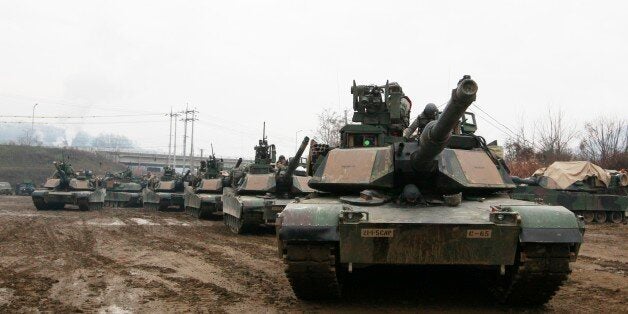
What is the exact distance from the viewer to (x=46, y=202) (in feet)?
94.6

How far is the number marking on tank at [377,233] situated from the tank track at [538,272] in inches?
53.5

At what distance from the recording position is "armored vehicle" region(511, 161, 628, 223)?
2405cm

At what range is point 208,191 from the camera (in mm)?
24906

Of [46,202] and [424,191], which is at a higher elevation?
[424,191]

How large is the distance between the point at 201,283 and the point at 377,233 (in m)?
3.10

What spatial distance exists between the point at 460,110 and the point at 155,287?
4.63 m

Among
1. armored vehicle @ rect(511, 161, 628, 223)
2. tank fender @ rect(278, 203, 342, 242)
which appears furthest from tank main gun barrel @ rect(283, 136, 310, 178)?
armored vehicle @ rect(511, 161, 628, 223)

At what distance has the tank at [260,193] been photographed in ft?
53.5

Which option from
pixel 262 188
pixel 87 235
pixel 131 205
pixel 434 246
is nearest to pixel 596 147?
pixel 131 205

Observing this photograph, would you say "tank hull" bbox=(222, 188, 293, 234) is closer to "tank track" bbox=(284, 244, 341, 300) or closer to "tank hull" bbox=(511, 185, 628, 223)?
"tank track" bbox=(284, 244, 341, 300)

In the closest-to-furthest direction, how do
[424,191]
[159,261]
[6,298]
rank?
[6,298], [424,191], [159,261]

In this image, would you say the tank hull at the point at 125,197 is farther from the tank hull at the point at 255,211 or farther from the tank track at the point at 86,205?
the tank hull at the point at 255,211

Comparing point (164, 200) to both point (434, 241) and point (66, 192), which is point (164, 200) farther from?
point (434, 241)

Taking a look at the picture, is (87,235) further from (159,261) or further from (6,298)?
(6,298)
